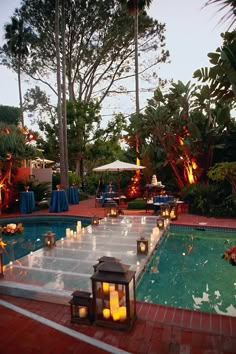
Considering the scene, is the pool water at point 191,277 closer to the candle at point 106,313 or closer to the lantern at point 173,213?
the candle at point 106,313

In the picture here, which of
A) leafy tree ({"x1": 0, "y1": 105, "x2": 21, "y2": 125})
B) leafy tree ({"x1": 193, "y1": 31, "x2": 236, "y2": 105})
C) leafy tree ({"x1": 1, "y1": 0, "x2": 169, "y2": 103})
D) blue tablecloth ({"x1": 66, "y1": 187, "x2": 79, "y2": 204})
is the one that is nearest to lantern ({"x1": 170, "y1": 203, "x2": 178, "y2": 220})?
leafy tree ({"x1": 193, "y1": 31, "x2": 236, "y2": 105})

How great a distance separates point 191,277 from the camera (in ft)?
19.2

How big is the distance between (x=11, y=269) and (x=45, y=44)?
64.4 feet

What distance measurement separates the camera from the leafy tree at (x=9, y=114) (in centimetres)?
2245

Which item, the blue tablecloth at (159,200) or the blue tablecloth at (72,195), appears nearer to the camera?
the blue tablecloth at (159,200)

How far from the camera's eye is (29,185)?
14.7 m

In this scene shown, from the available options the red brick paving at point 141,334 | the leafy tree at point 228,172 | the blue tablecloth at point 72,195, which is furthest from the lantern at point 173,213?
the blue tablecloth at point 72,195

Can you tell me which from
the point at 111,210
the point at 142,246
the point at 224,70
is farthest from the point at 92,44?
the point at 142,246

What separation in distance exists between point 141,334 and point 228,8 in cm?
422

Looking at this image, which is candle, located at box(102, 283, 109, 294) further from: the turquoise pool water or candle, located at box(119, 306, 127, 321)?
the turquoise pool water

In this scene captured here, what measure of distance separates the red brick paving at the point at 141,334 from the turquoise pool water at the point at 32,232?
3.59 meters

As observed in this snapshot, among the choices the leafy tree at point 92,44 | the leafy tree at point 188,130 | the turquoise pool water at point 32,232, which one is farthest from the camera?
the leafy tree at point 92,44

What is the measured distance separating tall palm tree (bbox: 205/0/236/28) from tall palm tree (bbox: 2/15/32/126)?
820 inches

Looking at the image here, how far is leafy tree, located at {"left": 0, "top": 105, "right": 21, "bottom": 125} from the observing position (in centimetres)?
2245
